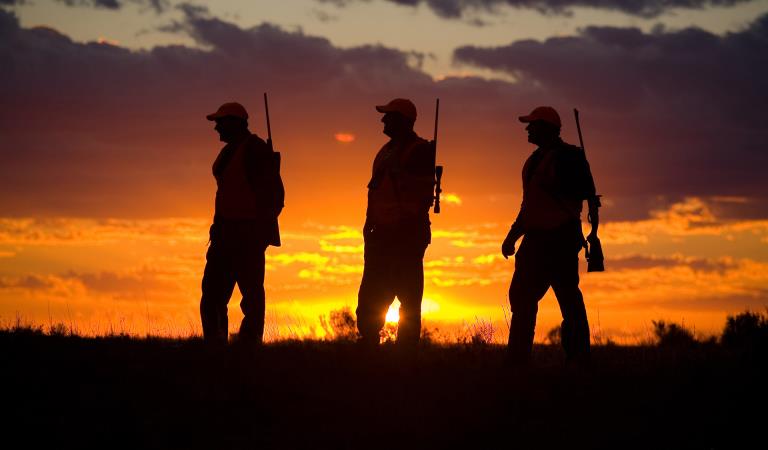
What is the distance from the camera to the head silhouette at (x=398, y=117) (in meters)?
14.0

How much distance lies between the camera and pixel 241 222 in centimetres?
1454

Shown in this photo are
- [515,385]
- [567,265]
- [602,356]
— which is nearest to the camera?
[515,385]

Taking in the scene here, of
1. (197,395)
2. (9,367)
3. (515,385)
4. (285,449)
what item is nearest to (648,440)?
(515,385)

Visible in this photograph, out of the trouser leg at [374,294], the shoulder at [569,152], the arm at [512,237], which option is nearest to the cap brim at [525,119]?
the shoulder at [569,152]

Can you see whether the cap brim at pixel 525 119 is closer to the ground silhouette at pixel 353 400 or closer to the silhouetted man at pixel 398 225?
the silhouetted man at pixel 398 225

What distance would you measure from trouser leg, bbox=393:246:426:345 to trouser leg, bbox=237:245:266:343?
5.45 ft

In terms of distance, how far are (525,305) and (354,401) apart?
3.20m

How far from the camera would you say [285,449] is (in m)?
9.74

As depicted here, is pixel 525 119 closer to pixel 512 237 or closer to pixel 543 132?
pixel 543 132

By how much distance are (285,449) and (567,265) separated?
4793mm

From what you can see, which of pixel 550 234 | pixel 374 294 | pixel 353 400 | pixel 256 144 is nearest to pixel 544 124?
pixel 550 234

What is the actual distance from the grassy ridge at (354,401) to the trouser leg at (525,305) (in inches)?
12.4

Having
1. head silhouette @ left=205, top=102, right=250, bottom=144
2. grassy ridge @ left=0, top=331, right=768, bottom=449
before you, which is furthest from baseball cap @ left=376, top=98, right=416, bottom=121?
grassy ridge @ left=0, top=331, right=768, bottom=449

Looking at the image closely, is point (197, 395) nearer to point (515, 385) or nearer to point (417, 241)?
point (515, 385)
